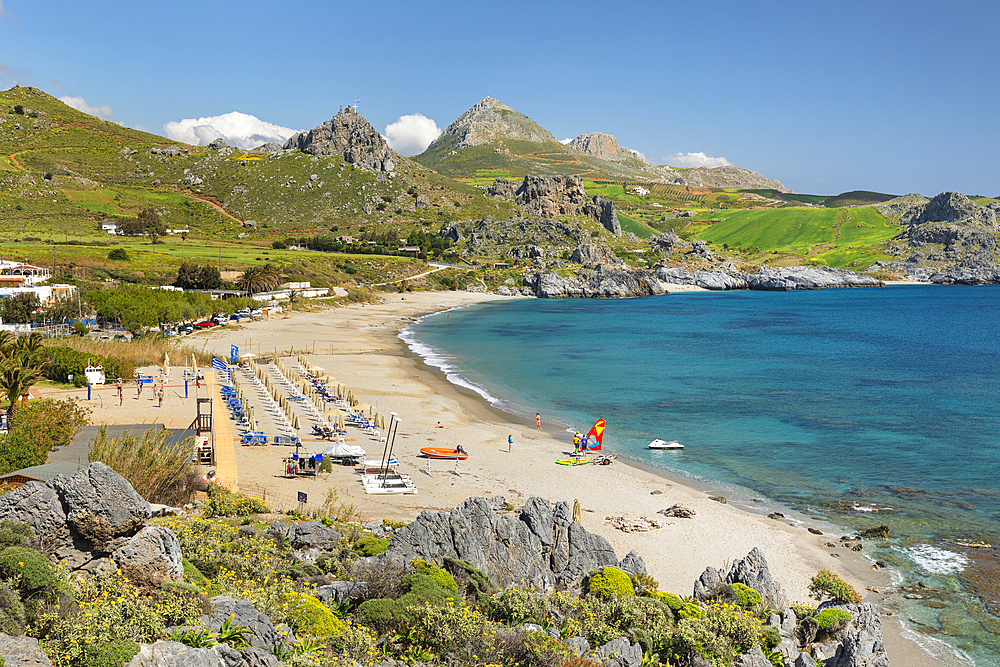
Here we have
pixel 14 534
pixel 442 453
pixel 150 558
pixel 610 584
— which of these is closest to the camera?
pixel 14 534

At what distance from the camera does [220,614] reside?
997 centimetres

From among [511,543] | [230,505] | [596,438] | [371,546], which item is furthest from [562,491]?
[230,505]

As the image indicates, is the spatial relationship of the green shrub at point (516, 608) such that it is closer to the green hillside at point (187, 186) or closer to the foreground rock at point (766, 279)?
the green hillside at point (187, 186)

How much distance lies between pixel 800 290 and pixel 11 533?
203 metres

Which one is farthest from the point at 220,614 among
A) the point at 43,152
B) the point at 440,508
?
the point at 43,152

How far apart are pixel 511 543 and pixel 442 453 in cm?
1475

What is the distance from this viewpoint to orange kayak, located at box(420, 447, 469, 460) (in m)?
30.9

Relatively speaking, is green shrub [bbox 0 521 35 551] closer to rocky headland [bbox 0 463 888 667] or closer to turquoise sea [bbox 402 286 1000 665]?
rocky headland [bbox 0 463 888 667]

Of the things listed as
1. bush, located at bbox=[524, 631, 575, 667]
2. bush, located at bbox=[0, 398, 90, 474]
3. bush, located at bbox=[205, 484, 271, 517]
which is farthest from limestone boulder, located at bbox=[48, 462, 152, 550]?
bush, located at bbox=[0, 398, 90, 474]

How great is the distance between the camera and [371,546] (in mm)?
16562

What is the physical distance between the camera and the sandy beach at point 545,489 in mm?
20906

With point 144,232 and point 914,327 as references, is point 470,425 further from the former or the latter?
point 144,232

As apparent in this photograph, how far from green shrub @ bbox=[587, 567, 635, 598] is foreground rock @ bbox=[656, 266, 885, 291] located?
579 ft

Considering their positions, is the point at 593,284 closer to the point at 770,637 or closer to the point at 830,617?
the point at 830,617
